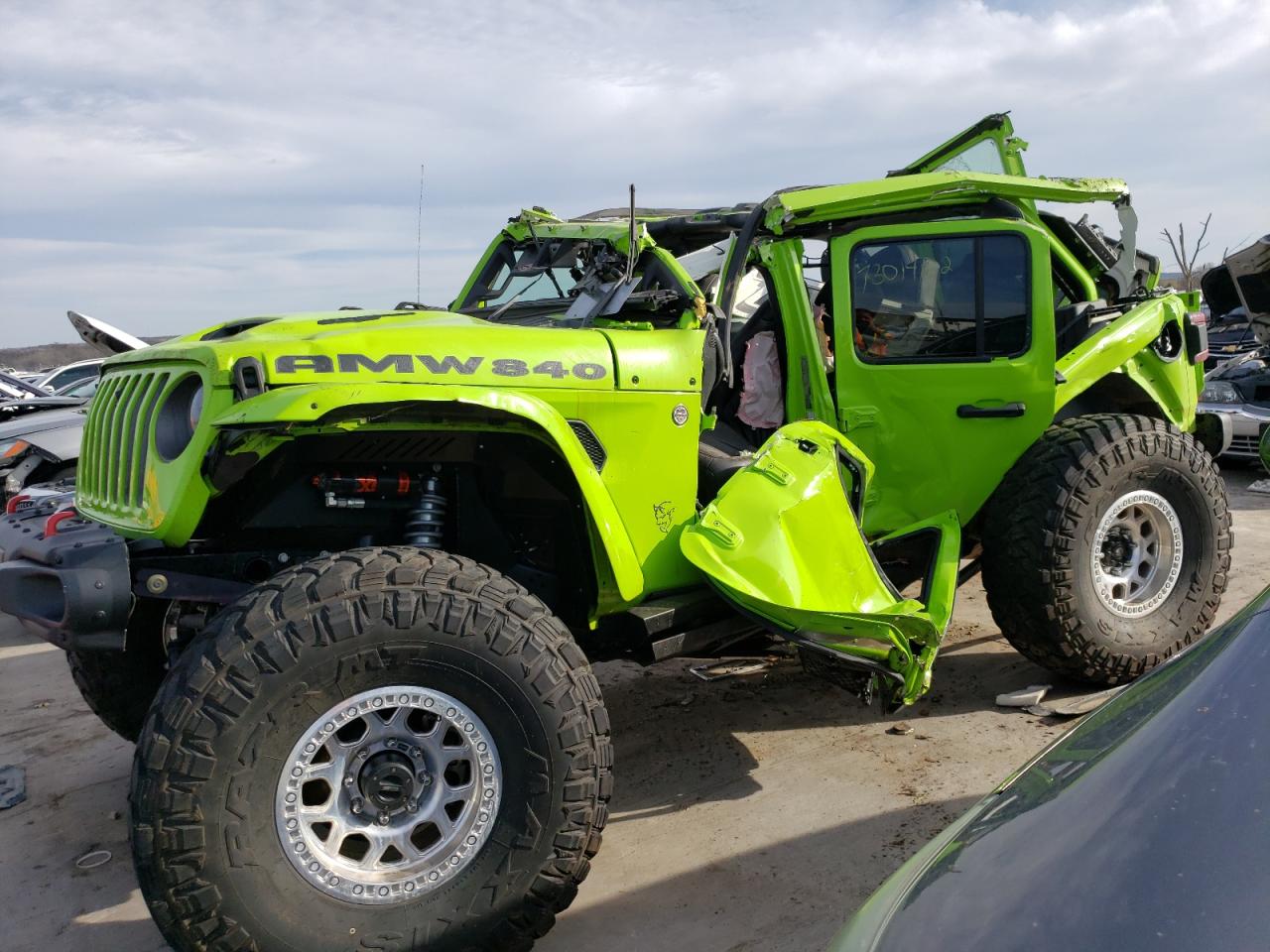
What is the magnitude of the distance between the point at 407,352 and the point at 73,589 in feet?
3.64

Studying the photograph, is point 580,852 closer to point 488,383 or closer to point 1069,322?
point 488,383

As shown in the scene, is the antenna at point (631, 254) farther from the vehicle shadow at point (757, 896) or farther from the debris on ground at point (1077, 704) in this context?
the debris on ground at point (1077, 704)

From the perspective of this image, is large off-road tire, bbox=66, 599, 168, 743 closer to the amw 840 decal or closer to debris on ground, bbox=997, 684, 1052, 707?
the amw 840 decal

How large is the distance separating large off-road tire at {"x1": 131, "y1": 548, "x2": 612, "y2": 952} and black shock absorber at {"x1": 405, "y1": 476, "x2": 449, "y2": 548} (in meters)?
0.33

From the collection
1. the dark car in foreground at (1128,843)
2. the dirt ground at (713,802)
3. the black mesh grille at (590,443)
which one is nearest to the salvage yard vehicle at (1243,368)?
the dirt ground at (713,802)

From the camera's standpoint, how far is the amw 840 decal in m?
2.90

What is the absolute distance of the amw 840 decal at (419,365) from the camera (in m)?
2.90

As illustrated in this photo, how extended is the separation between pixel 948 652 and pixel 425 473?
10.6 feet

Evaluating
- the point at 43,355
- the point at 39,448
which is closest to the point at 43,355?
the point at 43,355

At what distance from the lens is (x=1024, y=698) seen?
4438 millimetres

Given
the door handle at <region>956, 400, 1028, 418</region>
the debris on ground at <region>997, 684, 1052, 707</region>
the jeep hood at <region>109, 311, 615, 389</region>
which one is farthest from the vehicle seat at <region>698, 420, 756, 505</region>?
the debris on ground at <region>997, 684, 1052, 707</region>

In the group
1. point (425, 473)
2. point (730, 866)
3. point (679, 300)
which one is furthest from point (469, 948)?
point (679, 300)

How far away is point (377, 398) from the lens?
9.12 ft

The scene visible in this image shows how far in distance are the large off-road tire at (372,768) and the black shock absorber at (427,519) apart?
327 millimetres
